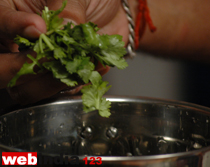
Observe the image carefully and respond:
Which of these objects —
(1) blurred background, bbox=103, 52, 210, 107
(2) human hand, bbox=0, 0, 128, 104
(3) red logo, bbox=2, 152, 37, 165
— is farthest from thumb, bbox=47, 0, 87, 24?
(1) blurred background, bbox=103, 52, 210, 107

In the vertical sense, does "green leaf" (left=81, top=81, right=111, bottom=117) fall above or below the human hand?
below

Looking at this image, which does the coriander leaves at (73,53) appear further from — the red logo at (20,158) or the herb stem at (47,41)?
the red logo at (20,158)

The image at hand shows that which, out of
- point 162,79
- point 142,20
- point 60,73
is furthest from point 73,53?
point 162,79

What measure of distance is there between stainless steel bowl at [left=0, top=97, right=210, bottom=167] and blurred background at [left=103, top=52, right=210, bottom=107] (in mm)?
971

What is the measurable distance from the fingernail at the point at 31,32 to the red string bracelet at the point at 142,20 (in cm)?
79

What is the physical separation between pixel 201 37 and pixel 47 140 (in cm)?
110

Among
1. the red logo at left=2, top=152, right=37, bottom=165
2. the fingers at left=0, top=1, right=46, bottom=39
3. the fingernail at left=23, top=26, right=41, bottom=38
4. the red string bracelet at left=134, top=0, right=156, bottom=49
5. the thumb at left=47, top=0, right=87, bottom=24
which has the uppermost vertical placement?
the red string bracelet at left=134, top=0, right=156, bottom=49

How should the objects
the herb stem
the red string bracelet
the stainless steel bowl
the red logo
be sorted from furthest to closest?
1. the red string bracelet
2. the stainless steel bowl
3. the herb stem
4. the red logo

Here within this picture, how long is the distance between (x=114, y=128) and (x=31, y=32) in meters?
0.36

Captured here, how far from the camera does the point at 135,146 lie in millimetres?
701

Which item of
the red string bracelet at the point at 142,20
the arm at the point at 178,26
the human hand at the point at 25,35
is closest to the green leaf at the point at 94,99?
the human hand at the point at 25,35

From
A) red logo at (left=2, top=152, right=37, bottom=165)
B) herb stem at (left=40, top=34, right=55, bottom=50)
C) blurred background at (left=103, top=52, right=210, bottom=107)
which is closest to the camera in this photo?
red logo at (left=2, top=152, right=37, bottom=165)

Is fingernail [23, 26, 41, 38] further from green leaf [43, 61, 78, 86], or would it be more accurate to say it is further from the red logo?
the red logo

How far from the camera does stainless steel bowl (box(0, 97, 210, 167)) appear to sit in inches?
25.9
